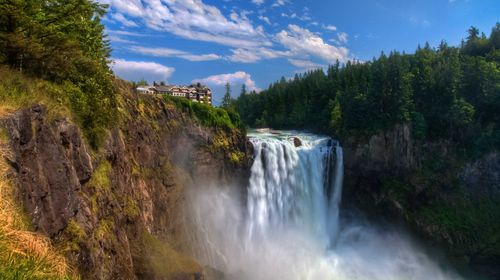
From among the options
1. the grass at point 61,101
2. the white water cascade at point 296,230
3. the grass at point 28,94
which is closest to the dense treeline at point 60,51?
the grass at point 61,101

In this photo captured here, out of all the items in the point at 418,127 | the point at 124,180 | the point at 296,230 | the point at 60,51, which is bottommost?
the point at 296,230

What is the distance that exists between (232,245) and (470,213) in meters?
27.8

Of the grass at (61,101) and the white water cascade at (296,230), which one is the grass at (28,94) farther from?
the white water cascade at (296,230)

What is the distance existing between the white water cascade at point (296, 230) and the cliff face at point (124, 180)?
2660 mm

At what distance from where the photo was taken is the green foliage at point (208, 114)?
30.1 metres

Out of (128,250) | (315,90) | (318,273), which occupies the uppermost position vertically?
(315,90)

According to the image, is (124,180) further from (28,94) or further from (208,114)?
(208,114)

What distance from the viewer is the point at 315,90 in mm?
75688

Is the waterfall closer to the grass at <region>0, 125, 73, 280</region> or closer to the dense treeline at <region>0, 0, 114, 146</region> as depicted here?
the dense treeline at <region>0, 0, 114, 146</region>

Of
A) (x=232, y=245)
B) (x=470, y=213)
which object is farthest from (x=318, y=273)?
(x=470, y=213)

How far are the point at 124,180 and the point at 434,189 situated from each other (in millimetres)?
36153

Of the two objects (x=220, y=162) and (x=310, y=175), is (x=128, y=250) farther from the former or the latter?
(x=310, y=175)

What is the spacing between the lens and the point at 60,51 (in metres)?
12.7

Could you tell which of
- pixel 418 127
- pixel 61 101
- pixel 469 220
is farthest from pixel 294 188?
pixel 61 101
